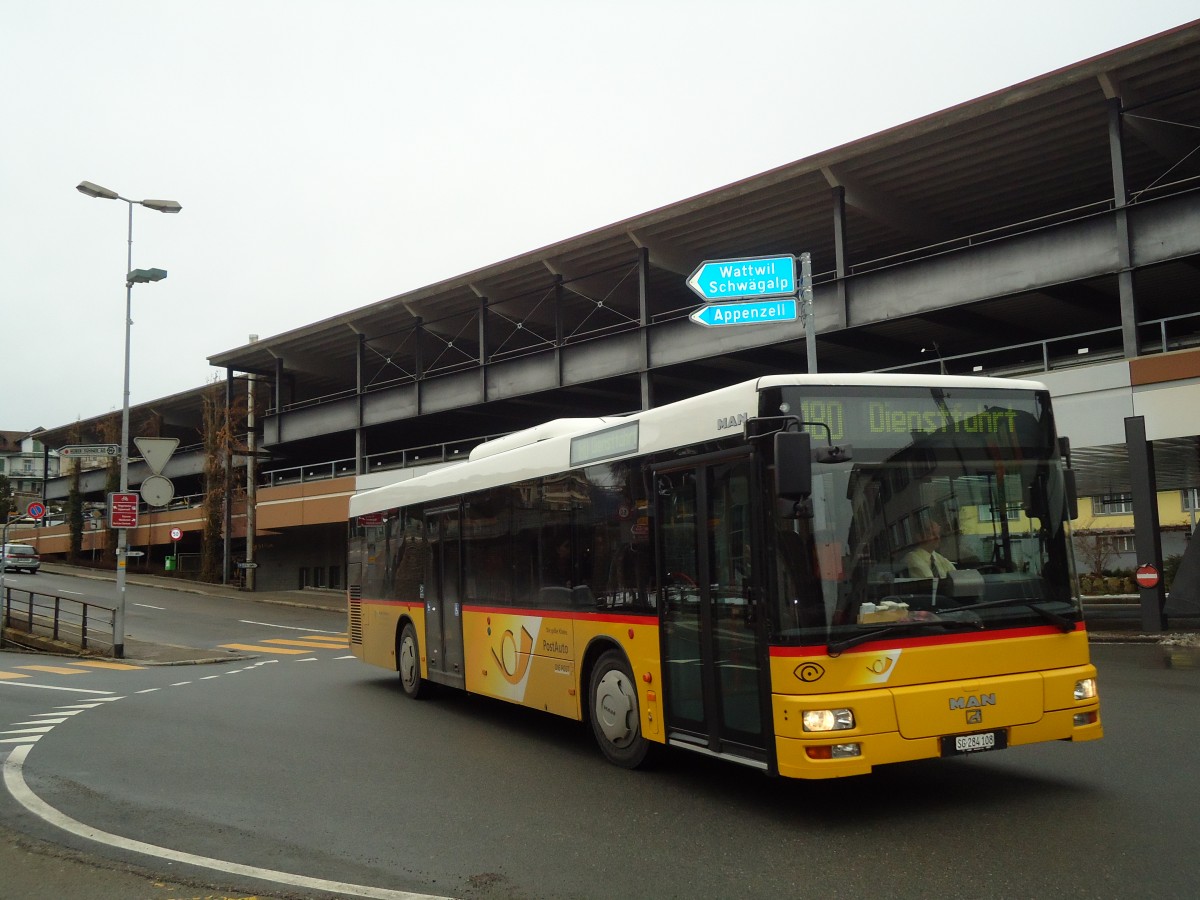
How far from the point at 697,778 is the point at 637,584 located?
60.5 inches

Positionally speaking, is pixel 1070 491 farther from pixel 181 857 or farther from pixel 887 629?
pixel 181 857

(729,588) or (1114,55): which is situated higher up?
(1114,55)

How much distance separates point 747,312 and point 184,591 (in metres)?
38.4

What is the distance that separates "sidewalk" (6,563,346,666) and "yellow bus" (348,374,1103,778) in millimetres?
15699

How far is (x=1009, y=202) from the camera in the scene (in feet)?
94.6

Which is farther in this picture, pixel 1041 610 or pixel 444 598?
pixel 444 598

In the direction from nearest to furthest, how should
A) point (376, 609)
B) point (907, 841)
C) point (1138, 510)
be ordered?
point (907, 841), point (376, 609), point (1138, 510)

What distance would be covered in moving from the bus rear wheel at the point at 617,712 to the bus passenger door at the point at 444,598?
10.6 ft

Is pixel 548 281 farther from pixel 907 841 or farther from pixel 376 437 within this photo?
pixel 907 841

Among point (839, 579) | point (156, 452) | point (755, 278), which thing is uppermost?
point (755, 278)

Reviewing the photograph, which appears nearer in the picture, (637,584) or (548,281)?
(637,584)

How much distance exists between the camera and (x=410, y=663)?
45.3 feet

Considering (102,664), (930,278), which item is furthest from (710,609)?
(930,278)

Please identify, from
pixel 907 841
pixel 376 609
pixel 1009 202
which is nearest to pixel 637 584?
pixel 907 841
